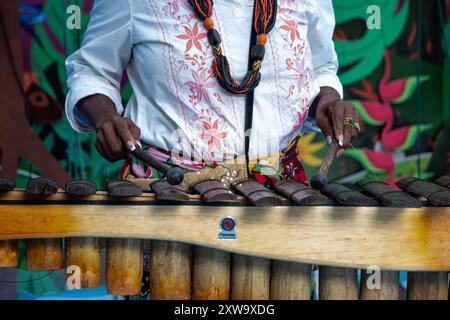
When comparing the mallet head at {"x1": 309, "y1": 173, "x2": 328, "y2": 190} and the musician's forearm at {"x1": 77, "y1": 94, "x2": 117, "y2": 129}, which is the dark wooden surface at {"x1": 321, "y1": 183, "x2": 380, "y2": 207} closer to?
the mallet head at {"x1": 309, "y1": 173, "x2": 328, "y2": 190}

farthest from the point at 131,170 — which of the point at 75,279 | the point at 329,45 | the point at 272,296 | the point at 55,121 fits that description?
the point at 55,121

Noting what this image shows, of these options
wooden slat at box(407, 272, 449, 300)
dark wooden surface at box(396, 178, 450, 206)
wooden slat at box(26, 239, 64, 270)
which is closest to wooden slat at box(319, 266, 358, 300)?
wooden slat at box(407, 272, 449, 300)

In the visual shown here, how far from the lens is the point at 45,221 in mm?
1771

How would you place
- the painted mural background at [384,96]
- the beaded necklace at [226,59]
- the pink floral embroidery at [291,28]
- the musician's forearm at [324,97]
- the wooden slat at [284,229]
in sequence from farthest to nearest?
the painted mural background at [384,96], the musician's forearm at [324,97], the pink floral embroidery at [291,28], the beaded necklace at [226,59], the wooden slat at [284,229]

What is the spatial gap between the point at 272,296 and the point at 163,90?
61 centimetres

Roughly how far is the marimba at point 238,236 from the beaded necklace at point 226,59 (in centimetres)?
31

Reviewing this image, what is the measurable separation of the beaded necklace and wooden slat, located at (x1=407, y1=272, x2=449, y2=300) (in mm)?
643

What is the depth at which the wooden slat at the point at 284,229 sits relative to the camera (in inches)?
69.6

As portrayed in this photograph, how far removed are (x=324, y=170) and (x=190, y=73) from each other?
43 centimetres

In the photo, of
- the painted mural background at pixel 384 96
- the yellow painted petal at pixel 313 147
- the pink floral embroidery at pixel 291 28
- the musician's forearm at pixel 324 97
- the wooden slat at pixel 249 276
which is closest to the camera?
the wooden slat at pixel 249 276

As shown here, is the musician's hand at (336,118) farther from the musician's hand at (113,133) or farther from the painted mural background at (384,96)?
the painted mural background at (384,96)

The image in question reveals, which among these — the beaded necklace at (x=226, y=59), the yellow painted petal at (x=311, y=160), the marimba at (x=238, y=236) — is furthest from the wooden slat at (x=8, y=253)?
the yellow painted petal at (x=311, y=160)

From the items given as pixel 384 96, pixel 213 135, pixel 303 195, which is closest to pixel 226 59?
pixel 213 135
